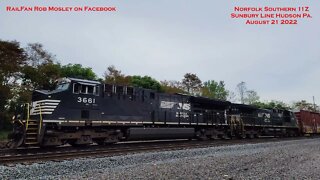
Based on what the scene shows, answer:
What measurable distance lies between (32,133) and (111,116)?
3.84 metres

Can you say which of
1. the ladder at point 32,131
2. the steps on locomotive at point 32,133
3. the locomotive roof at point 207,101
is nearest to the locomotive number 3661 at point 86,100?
the ladder at point 32,131

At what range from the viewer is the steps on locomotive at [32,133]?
10837 millimetres

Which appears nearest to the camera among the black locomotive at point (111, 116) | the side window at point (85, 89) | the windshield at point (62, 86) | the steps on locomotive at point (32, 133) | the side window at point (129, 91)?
the steps on locomotive at point (32, 133)

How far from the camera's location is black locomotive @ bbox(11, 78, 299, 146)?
11.5 metres

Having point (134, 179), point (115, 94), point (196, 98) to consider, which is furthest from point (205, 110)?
point (134, 179)

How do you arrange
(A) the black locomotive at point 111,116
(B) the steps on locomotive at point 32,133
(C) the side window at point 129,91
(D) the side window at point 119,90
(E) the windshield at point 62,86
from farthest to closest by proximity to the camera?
(C) the side window at point 129,91, (D) the side window at point 119,90, (E) the windshield at point 62,86, (A) the black locomotive at point 111,116, (B) the steps on locomotive at point 32,133

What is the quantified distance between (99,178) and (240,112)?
19095mm

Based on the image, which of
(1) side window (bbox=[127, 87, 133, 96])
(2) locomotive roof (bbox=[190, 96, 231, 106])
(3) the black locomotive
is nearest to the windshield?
(3) the black locomotive

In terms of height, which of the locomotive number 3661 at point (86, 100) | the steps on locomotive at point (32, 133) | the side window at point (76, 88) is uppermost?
the side window at point (76, 88)

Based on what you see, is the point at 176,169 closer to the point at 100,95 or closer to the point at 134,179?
the point at 134,179

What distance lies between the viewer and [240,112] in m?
23.3

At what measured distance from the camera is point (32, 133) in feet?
35.9

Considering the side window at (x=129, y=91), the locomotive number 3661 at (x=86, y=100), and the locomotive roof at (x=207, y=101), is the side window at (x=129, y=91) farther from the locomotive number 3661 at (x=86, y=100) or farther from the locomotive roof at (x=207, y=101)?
the locomotive roof at (x=207, y=101)

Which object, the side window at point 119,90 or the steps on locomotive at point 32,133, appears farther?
Result: the side window at point 119,90
